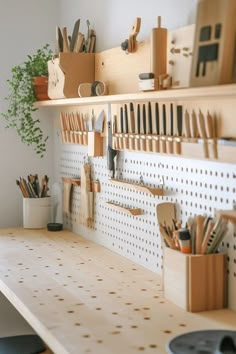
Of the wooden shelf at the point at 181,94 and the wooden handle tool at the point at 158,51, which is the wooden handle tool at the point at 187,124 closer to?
the wooden shelf at the point at 181,94

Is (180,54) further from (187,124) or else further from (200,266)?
(200,266)

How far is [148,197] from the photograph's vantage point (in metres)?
2.51

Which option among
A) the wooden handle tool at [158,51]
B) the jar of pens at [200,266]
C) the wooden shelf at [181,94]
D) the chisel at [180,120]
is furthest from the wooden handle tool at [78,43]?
the jar of pens at [200,266]

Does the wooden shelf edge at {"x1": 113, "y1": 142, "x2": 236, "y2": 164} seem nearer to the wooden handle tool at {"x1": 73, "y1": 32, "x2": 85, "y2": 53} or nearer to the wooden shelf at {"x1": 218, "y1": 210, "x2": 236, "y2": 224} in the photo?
the wooden shelf at {"x1": 218, "y1": 210, "x2": 236, "y2": 224}

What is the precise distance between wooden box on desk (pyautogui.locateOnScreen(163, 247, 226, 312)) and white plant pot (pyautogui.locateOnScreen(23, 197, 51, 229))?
1401mm

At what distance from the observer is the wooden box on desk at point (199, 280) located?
1966 millimetres

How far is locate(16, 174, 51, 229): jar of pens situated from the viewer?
3311 millimetres

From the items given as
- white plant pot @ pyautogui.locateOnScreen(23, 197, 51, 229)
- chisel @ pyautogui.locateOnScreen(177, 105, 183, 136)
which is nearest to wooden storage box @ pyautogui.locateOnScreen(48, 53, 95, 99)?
white plant pot @ pyautogui.locateOnScreen(23, 197, 51, 229)

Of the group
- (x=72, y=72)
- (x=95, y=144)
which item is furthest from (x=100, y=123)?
(x=72, y=72)

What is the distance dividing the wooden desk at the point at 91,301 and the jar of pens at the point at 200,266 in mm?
43

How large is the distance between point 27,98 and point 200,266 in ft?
5.33

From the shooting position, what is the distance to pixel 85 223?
3084 millimetres

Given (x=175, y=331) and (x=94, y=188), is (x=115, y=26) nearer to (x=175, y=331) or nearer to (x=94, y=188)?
(x=94, y=188)

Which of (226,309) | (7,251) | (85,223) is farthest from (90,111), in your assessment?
(226,309)
